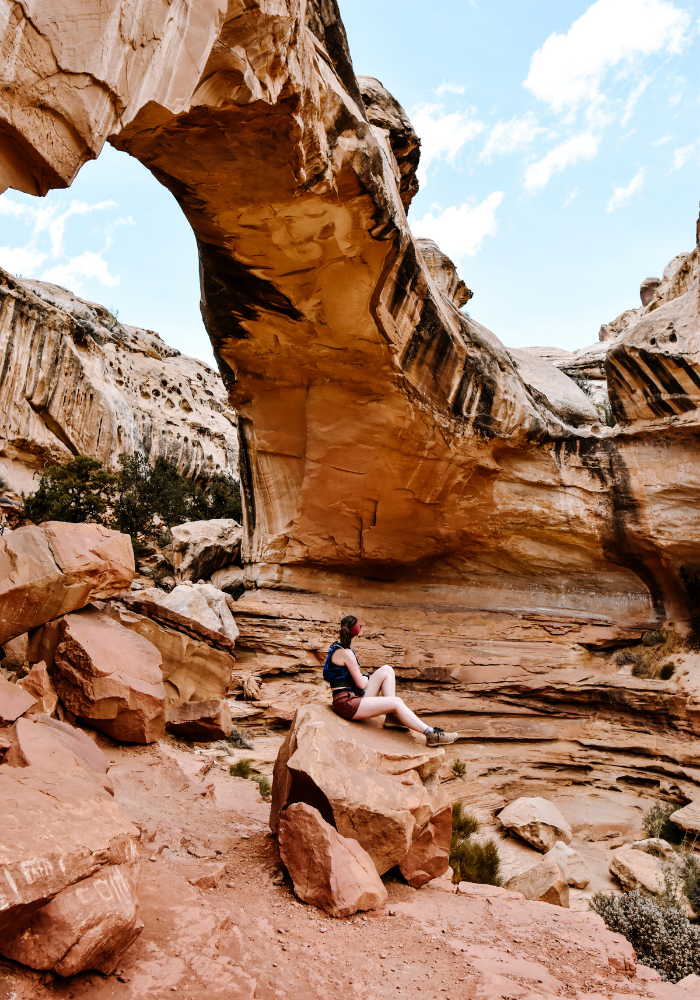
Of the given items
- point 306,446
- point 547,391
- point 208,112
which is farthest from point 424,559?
point 208,112

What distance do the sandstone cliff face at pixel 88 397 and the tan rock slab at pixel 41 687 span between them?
16147 millimetres

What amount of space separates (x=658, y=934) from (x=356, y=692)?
3.04 metres

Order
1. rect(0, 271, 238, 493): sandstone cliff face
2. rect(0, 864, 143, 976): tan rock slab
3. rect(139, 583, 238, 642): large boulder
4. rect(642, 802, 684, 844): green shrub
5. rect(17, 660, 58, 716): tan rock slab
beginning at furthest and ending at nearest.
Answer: rect(0, 271, 238, 493): sandstone cliff face → rect(139, 583, 238, 642): large boulder → rect(642, 802, 684, 844): green shrub → rect(17, 660, 58, 716): tan rock slab → rect(0, 864, 143, 976): tan rock slab

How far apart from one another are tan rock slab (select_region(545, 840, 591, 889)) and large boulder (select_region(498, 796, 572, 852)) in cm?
47

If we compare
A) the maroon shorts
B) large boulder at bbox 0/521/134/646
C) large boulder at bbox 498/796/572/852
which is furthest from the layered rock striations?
the maroon shorts

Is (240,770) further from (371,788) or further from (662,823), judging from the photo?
(662,823)

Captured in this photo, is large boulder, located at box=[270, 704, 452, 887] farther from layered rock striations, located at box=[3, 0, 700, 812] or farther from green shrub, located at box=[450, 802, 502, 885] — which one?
layered rock striations, located at box=[3, 0, 700, 812]

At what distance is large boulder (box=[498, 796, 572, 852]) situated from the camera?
26.2 ft

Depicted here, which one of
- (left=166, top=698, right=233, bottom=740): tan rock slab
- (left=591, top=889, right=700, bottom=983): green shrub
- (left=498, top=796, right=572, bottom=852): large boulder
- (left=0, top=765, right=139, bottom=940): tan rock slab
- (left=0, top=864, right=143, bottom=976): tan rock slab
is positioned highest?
(left=0, top=765, right=139, bottom=940): tan rock slab

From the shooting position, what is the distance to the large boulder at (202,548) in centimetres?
1554

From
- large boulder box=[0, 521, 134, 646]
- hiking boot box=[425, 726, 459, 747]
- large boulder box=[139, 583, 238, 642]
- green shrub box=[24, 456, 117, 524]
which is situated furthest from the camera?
A: green shrub box=[24, 456, 117, 524]

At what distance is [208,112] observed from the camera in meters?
5.60

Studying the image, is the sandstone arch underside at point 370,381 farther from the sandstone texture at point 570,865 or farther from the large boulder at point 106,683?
the sandstone texture at point 570,865

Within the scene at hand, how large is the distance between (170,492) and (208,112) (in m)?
15.6
